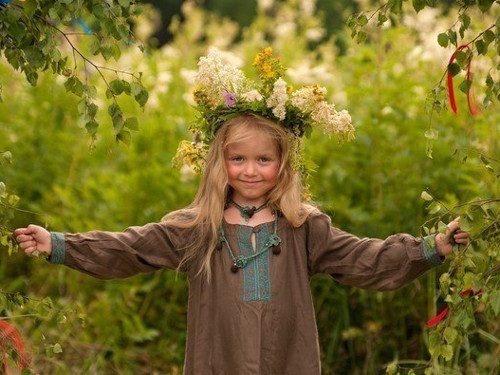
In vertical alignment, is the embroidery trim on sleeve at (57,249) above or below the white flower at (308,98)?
below

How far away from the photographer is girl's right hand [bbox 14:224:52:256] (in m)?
2.88

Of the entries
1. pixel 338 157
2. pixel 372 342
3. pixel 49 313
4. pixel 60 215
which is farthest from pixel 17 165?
pixel 49 313

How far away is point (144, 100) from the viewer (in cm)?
246

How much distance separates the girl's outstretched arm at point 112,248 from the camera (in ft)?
9.66

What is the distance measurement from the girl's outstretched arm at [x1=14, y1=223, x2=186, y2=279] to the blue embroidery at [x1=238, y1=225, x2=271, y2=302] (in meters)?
0.22

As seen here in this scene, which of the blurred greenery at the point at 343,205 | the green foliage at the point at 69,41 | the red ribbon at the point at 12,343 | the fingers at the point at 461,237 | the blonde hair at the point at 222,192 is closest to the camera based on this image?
the green foliage at the point at 69,41

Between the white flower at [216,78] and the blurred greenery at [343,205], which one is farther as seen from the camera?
the blurred greenery at [343,205]

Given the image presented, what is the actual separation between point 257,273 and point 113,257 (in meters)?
0.48

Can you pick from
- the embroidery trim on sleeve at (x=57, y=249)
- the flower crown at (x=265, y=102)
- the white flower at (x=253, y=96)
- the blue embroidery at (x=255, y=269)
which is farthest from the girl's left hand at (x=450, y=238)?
the embroidery trim on sleeve at (x=57, y=249)

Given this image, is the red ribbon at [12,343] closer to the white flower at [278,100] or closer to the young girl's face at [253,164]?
the young girl's face at [253,164]

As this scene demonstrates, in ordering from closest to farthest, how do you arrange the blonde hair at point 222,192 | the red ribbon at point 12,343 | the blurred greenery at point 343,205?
the red ribbon at point 12,343, the blonde hair at point 222,192, the blurred greenery at point 343,205

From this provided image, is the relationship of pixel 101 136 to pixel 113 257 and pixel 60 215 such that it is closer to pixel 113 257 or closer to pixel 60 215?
pixel 60 215

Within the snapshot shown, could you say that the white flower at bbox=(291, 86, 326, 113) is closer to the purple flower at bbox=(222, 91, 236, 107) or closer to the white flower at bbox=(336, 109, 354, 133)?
the white flower at bbox=(336, 109, 354, 133)

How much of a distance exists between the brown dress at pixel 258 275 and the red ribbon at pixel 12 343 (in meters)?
0.30
